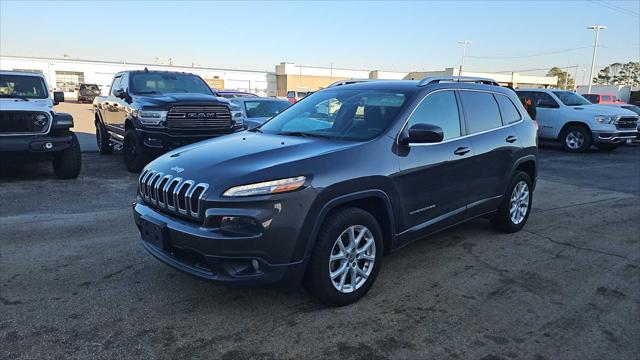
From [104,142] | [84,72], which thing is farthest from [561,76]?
[104,142]

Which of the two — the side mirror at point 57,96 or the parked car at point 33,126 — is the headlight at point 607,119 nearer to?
the parked car at point 33,126

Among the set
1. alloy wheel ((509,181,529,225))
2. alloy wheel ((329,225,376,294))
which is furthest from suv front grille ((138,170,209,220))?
alloy wheel ((509,181,529,225))

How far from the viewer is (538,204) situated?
7254mm

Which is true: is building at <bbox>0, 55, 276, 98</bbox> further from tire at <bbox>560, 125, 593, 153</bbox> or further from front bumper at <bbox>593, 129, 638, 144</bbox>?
front bumper at <bbox>593, 129, 638, 144</bbox>

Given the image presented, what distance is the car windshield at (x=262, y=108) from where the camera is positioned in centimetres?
1139

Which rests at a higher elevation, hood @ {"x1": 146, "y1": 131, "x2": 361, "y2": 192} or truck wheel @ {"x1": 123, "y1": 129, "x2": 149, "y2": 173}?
hood @ {"x1": 146, "y1": 131, "x2": 361, "y2": 192}

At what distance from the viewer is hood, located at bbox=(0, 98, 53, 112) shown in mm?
7551

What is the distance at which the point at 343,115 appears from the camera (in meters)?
4.32

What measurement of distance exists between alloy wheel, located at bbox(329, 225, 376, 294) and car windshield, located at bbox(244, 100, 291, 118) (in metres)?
8.05

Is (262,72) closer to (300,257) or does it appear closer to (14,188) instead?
(14,188)

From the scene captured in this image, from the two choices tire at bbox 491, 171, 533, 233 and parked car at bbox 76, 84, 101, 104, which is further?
parked car at bbox 76, 84, 101, 104

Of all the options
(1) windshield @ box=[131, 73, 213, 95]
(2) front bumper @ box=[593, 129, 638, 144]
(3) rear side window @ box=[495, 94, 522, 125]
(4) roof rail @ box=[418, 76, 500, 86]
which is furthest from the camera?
(2) front bumper @ box=[593, 129, 638, 144]

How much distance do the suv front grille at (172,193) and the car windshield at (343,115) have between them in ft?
4.19

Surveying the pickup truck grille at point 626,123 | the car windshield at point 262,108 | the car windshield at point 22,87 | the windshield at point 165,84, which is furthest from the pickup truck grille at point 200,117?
the pickup truck grille at point 626,123
